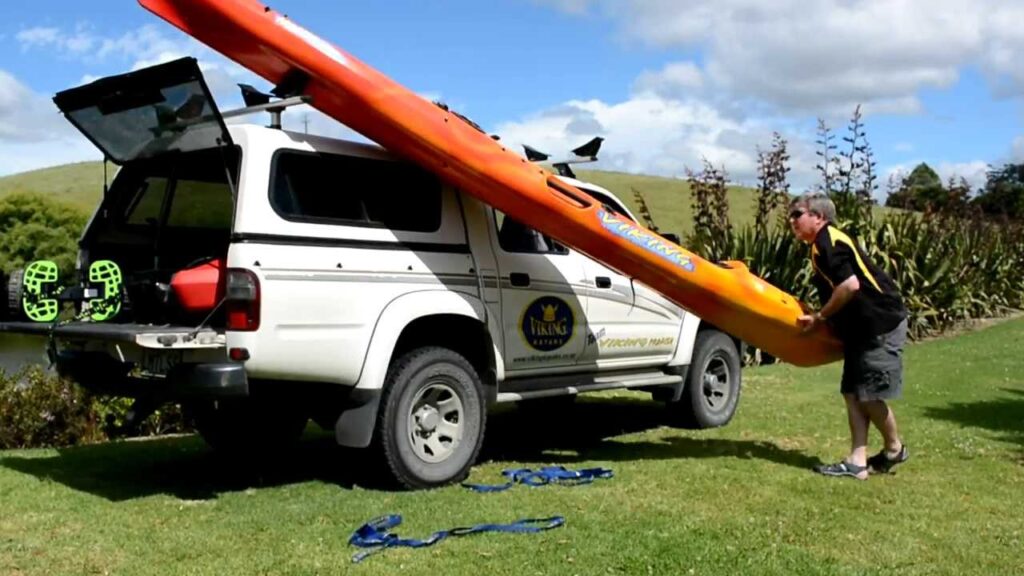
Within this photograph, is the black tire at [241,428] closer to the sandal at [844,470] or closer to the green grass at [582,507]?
the green grass at [582,507]

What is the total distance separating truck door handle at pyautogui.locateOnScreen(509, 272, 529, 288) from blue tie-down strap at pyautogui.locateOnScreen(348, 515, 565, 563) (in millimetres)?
2029

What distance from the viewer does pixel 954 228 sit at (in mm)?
17969

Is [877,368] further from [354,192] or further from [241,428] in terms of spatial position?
[241,428]

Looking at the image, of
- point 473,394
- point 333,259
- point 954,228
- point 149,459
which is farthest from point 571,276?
point 954,228

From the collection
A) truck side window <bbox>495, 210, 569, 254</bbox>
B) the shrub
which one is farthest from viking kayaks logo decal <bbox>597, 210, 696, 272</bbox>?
the shrub

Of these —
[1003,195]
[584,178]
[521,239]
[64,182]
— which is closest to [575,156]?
[521,239]

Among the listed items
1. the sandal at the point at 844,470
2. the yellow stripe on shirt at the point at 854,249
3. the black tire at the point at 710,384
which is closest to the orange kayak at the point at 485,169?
the yellow stripe on shirt at the point at 854,249

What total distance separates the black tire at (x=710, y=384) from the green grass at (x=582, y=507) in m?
0.17

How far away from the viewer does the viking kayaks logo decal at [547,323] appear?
24.0 ft

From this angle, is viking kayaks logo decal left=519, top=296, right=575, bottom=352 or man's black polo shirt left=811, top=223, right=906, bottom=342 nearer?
man's black polo shirt left=811, top=223, right=906, bottom=342

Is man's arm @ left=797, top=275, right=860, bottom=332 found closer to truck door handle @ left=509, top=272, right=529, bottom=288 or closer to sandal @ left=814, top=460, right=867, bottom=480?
sandal @ left=814, top=460, right=867, bottom=480

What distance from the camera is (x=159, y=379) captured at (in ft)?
19.5

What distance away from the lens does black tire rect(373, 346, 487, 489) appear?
20.7ft

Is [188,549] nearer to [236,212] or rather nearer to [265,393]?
[265,393]
